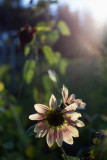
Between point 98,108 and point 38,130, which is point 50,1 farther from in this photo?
point 98,108

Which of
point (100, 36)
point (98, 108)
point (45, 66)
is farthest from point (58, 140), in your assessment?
point (100, 36)

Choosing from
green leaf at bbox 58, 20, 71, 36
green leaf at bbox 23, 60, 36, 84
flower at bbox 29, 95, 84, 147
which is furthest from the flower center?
green leaf at bbox 58, 20, 71, 36

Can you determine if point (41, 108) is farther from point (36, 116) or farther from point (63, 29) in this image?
point (63, 29)

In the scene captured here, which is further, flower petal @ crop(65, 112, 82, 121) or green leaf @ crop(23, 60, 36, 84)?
green leaf @ crop(23, 60, 36, 84)

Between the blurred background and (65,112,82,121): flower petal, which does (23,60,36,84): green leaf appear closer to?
the blurred background

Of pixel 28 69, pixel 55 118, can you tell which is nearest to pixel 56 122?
pixel 55 118

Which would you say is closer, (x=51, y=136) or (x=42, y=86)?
(x=51, y=136)

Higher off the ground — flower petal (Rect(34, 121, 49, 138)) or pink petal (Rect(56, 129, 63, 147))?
flower petal (Rect(34, 121, 49, 138))
